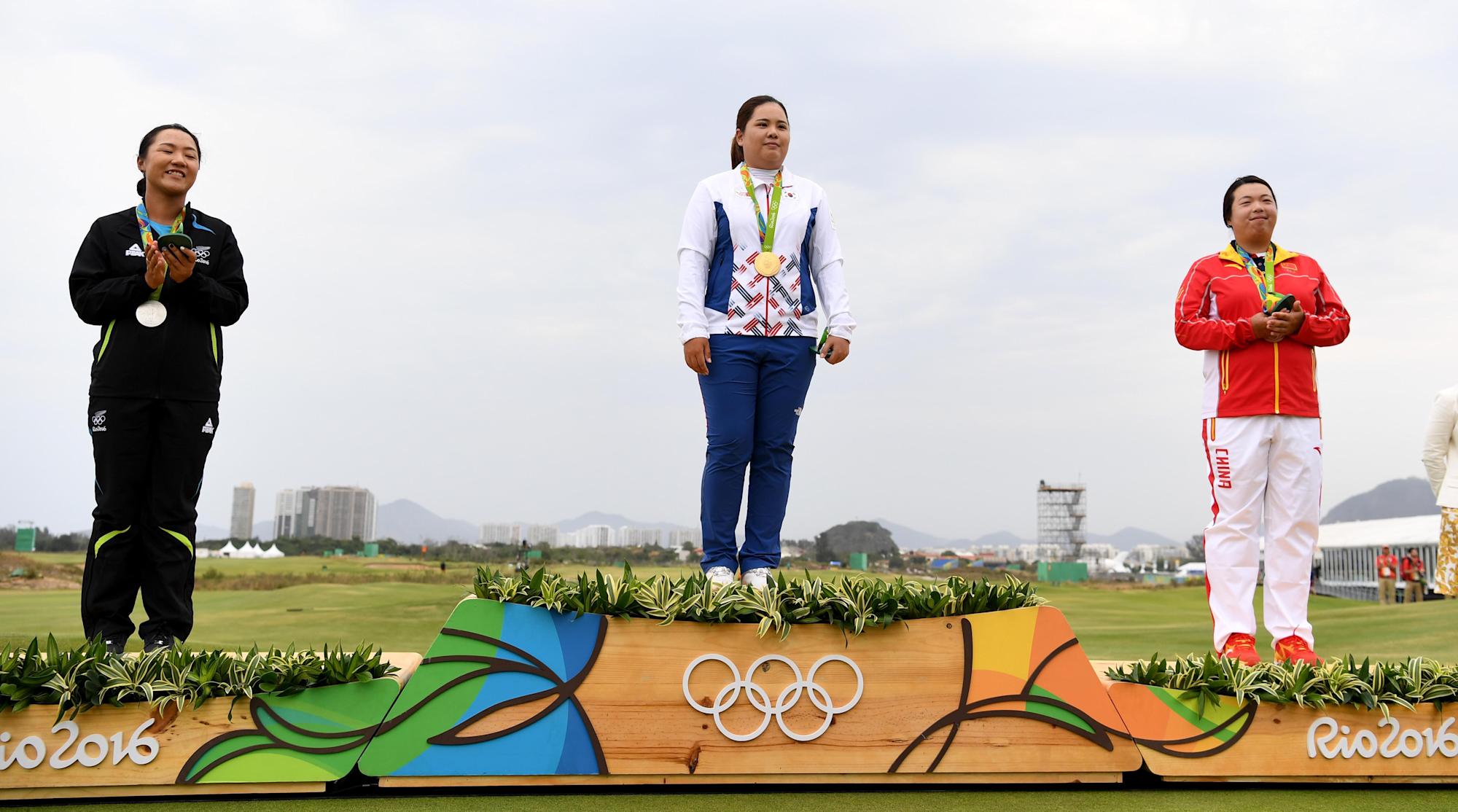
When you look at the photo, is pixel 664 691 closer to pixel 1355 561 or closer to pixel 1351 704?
pixel 1351 704

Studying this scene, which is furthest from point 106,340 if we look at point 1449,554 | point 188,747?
point 1449,554

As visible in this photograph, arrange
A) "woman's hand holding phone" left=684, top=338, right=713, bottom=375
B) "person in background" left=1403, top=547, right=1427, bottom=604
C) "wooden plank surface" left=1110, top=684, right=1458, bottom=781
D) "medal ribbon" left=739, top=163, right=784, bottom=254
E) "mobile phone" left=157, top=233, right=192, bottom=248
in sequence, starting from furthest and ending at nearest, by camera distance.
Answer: "person in background" left=1403, top=547, right=1427, bottom=604, "medal ribbon" left=739, top=163, right=784, bottom=254, "woman's hand holding phone" left=684, top=338, right=713, bottom=375, "mobile phone" left=157, top=233, right=192, bottom=248, "wooden plank surface" left=1110, top=684, right=1458, bottom=781

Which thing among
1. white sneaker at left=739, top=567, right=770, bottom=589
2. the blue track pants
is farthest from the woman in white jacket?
white sneaker at left=739, top=567, right=770, bottom=589

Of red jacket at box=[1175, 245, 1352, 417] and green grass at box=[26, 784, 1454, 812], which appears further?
red jacket at box=[1175, 245, 1352, 417]

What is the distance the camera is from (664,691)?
2.63 m

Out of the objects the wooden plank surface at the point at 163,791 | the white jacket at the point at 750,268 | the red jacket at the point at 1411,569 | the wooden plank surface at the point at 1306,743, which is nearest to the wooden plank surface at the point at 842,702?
the wooden plank surface at the point at 1306,743

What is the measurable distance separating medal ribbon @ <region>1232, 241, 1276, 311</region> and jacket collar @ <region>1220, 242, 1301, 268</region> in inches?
0.4

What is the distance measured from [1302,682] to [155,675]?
346 centimetres

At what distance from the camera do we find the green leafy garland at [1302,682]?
112 inches

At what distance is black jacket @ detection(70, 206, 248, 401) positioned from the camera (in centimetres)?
318

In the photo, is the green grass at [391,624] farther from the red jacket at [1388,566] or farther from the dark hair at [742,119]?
the red jacket at [1388,566]

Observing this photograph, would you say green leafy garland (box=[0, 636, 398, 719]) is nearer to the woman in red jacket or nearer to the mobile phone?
the mobile phone

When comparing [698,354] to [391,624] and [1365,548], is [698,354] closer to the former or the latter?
[391,624]

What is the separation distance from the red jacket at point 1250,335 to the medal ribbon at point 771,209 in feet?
5.79
